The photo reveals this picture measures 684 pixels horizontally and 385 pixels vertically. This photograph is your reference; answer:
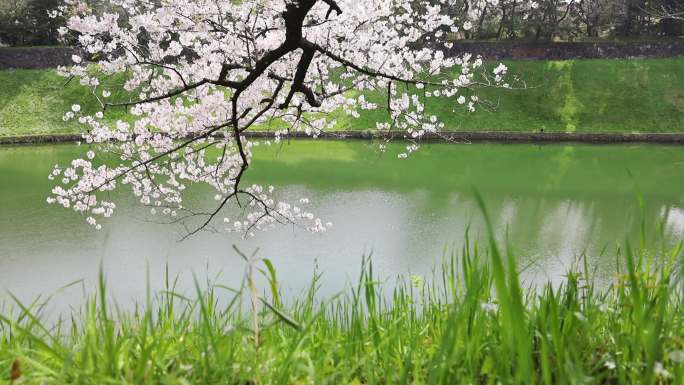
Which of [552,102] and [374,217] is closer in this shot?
[374,217]

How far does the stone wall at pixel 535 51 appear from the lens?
54.9ft

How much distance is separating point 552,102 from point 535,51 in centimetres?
367

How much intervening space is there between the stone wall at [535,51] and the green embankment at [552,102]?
83 centimetres

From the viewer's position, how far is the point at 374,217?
6746 mm

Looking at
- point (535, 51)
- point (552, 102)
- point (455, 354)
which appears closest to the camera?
point (455, 354)

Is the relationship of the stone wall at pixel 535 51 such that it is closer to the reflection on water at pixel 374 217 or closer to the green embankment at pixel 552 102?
the green embankment at pixel 552 102

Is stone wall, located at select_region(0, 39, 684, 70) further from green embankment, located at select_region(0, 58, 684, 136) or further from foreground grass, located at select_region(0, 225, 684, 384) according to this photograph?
foreground grass, located at select_region(0, 225, 684, 384)

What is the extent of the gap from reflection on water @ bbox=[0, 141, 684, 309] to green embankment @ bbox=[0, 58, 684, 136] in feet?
7.31

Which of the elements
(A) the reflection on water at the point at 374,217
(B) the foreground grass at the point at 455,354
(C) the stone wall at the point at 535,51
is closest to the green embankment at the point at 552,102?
(C) the stone wall at the point at 535,51

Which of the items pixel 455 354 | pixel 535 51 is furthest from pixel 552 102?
pixel 455 354

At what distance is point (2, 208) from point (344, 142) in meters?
7.46

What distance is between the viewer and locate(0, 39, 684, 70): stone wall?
1673 centimetres

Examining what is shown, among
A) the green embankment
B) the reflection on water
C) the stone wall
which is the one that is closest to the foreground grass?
the reflection on water

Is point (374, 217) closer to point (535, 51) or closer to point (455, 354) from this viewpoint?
point (455, 354)
